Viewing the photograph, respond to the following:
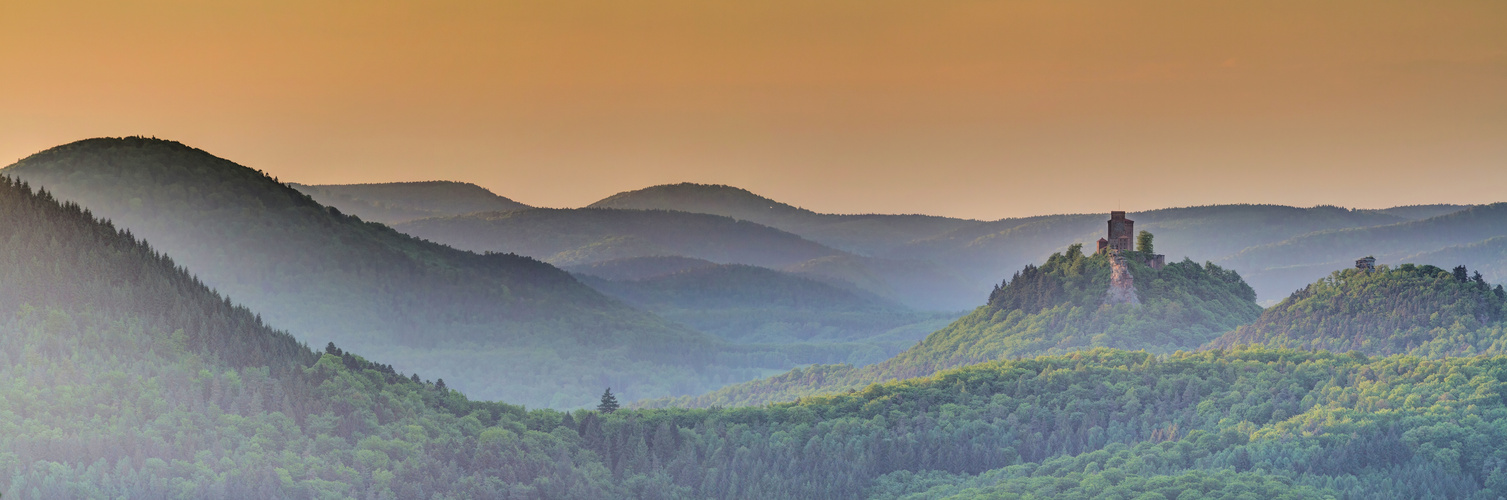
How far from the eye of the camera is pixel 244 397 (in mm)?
197750

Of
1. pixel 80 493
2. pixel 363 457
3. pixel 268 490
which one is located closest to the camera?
pixel 80 493

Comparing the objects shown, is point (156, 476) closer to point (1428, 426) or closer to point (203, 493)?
point (203, 493)

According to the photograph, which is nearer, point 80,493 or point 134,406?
point 80,493

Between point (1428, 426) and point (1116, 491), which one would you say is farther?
point (1428, 426)

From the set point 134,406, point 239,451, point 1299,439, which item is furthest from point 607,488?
point 1299,439

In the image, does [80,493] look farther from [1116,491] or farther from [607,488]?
[1116,491]

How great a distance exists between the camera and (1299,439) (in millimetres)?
187125

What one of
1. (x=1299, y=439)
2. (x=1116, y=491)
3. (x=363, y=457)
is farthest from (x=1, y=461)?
(x=1299, y=439)

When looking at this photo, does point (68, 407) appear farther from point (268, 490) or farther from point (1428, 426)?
point (1428, 426)

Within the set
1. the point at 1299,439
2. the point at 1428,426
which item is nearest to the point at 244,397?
the point at 1299,439

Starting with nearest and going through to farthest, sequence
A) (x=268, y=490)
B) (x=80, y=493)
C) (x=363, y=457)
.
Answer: (x=80, y=493) < (x=268, y=490) < (x=363, y=457)

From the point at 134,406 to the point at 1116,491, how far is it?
333 feet

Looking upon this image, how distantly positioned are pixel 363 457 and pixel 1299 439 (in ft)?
317

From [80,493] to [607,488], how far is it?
179ft
